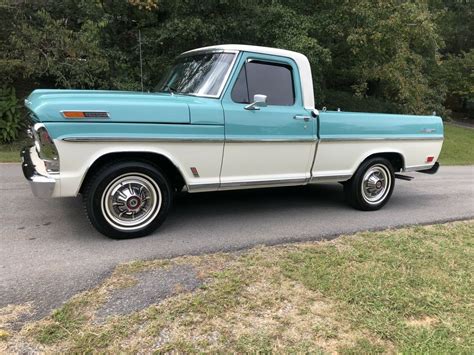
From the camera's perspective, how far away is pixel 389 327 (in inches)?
129

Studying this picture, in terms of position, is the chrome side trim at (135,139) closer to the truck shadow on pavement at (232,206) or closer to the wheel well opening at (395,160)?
the truck shadow on pavement at (232,206)

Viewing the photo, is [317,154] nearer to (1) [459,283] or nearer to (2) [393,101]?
(1) [459,283]

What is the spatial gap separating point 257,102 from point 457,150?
44.4ft

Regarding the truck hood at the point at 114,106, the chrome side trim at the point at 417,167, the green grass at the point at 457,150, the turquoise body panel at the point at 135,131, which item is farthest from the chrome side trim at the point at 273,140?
the green grass at the point at 457,150

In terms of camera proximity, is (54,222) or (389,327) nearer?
(389,327)

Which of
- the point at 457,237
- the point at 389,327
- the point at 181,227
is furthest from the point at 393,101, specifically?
the point at 389,327

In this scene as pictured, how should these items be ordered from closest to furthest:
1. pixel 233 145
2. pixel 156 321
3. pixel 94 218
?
pixel 156 321, pixel 94 218, pixel 233 145

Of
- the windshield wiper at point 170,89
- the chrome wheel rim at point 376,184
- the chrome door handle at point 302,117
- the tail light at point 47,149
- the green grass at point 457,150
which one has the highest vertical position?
the windshield wiper at point 170,89

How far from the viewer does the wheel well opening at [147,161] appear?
178 inches

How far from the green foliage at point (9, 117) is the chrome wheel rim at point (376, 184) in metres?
8.69

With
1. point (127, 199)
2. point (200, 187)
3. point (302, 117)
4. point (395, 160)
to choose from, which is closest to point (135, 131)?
point (127, 199)

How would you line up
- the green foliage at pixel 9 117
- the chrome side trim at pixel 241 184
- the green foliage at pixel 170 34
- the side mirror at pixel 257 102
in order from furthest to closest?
the green foliage at pixel 170 34
the green foliage at pixel 9 117
the chrome side trim at pixel 241 184
the side mirror at pixel 257 102

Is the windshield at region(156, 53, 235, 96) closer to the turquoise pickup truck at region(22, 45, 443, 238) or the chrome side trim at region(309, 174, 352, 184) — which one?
the turquoise pickup truck at region(22, 45, 443, 238)

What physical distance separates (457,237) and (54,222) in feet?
15.7
